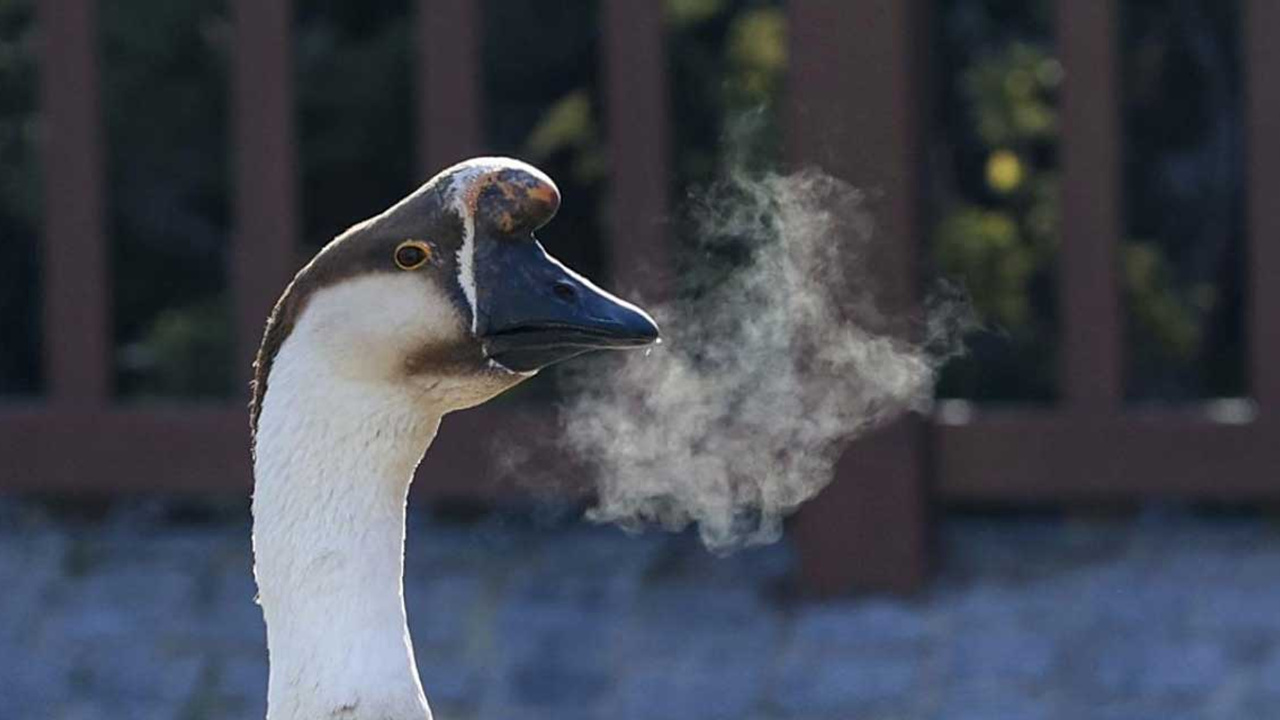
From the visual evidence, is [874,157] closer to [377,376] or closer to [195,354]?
[195,354]

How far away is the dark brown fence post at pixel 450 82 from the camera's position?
6.65 meters

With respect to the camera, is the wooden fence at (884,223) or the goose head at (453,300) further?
the wooden fence at (884,223)

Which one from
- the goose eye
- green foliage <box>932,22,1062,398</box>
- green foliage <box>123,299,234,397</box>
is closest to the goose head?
the goose eye

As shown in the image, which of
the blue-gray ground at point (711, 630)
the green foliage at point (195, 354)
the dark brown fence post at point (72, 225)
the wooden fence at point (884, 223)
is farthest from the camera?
the green foliage at point (195, 354)

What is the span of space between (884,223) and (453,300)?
12.2ft

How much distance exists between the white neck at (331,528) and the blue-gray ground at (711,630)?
337 centimetres

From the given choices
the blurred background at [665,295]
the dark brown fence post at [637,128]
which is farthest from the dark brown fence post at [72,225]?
the dark brown fence post at [637,128]

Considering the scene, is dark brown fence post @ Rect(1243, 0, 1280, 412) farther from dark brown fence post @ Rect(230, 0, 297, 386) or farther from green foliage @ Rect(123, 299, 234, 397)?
green foliage @ Rect(123, 299, 234, 397)

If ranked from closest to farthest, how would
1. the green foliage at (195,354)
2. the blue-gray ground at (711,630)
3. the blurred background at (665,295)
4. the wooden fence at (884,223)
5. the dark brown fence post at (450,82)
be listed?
the blue-gray ground at (711,630) → the blurred background at (665,295) → the wooden fence at (884,223) → the dark brown fence post at (450,82) → the green foliage at (195,354)

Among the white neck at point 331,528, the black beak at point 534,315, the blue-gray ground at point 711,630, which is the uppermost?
the black beak at point 534,315

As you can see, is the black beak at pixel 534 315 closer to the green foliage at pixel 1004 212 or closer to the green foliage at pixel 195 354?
the green foliage at pixel 1004 212

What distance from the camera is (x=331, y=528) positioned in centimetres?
265

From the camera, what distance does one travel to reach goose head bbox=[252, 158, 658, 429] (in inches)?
105

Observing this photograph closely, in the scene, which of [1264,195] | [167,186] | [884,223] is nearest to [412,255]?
[884,223]
